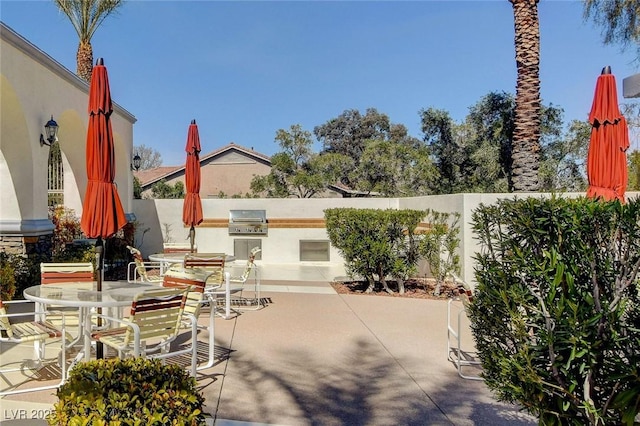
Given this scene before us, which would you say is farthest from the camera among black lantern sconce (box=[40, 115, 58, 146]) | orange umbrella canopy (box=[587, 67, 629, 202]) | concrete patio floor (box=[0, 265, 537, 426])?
black lantern sconce (box=[40, 115, 58, 146])

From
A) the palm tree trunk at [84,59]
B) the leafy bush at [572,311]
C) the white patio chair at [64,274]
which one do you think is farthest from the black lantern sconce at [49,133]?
the leafy bush at [572,311]

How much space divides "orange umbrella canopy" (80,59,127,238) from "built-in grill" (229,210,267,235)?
9532 mm

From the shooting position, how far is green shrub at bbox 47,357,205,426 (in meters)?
2.06

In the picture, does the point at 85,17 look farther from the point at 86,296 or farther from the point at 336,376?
the point at 336,376

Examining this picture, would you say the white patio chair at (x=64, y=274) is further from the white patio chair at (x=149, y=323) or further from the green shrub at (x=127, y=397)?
the green shrub at (x=127, y=397)

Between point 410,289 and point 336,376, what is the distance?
5.64 meters

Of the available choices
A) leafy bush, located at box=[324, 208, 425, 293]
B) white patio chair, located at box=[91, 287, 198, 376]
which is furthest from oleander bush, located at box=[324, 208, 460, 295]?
white patio chair, located at box=[91, 287, 198, 376]

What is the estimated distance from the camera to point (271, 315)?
7.36 metres

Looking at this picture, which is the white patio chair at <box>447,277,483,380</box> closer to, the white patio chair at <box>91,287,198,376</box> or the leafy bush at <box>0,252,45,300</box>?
the white patio chair at <box>91,287,198,376</box>

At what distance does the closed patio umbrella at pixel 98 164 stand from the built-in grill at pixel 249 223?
31.3ft

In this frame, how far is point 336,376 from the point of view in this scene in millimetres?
4648

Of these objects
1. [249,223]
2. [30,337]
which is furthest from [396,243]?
[30,337]

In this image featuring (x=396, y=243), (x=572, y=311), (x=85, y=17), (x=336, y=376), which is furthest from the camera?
(x=85, y=17)

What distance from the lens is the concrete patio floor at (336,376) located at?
3.74 metres
